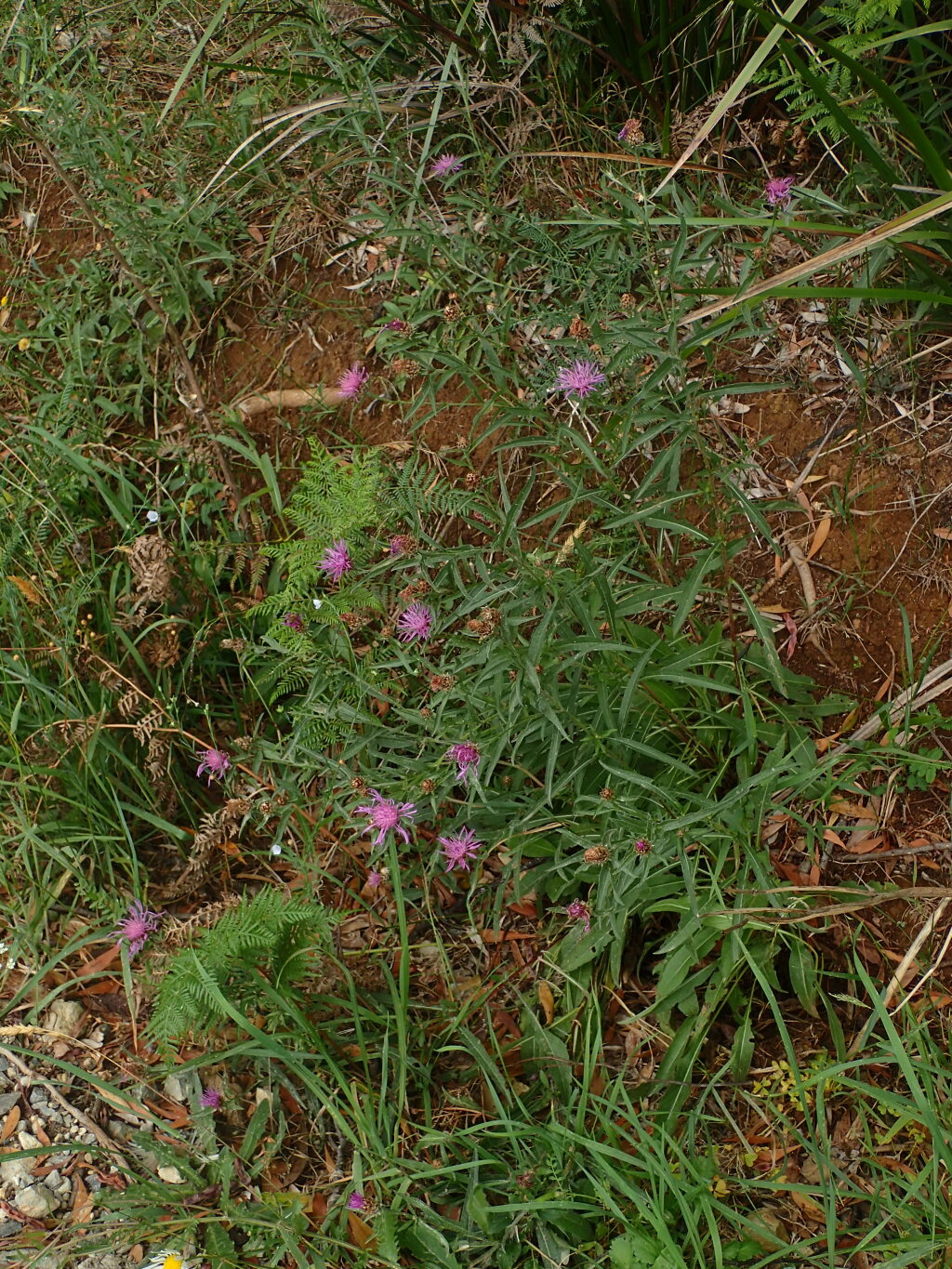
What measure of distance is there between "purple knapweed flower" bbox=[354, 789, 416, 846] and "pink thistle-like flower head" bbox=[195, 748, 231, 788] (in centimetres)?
54

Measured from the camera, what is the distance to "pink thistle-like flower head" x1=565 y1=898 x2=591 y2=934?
7.72ft

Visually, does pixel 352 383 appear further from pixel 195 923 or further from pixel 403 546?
pixel 195 923

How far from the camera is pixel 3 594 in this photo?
2.98 metres

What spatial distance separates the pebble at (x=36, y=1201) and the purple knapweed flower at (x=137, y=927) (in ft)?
1.74

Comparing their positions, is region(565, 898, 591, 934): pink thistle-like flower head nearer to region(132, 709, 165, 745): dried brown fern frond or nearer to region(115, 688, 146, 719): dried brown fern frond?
region(132, 709, 165, 745): dried brown fern frond

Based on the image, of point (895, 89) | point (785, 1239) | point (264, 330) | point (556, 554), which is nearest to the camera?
point (785, 1239)

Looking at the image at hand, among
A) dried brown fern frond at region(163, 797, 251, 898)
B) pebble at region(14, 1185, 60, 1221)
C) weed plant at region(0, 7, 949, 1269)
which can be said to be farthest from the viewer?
dried brown fern frond at region(163, 797, 251, 898)

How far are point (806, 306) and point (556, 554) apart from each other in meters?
1.09

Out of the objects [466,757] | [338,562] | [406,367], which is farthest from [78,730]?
[406,367]

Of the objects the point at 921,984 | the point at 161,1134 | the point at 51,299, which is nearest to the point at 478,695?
the point at 921,984

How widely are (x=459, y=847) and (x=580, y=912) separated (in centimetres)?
31

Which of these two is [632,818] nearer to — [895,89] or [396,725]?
[396,725]

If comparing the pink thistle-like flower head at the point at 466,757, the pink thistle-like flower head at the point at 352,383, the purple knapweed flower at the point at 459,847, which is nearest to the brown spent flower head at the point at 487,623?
the pink thistle-like flower head at the point at 466,757

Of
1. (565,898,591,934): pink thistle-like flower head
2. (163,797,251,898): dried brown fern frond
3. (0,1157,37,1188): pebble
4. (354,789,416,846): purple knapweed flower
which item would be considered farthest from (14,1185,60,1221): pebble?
(565,898,591,934): pink thistle-like flower head
